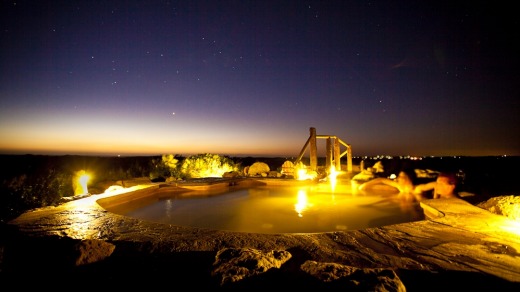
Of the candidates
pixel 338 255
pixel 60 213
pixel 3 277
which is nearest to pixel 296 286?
pixel 338 255

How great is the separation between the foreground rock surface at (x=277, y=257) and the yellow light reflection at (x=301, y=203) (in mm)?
3448

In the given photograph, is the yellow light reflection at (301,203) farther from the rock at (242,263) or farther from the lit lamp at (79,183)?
the lit lamp at (79,183)

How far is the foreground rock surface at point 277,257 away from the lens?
2.09m

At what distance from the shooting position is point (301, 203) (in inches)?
303

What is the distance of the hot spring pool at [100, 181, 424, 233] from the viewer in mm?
5691

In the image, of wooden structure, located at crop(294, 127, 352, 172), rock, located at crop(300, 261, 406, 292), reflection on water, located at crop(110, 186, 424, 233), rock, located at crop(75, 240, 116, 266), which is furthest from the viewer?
wooden structure, located at crop(294, 127, 352, 172)

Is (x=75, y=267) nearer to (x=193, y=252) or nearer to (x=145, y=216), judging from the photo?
(x=193, y=252)

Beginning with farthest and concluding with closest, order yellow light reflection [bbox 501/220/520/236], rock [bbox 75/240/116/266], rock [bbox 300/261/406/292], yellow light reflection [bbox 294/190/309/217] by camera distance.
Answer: yellow light reflection [bbox 294/190/309/217], yellow light reflection [bbox 501/220/520/236], rock [bbox 75/240/116/266], rock [bbox 300/261/406/292]

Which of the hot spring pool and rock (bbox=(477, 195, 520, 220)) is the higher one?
rock (bbox=(477, 195, 520, 220))

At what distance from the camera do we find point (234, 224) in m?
5.84

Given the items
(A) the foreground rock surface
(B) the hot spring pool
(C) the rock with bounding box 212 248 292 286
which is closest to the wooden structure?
(B) the hot spring pool

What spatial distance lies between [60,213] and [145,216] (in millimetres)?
1984

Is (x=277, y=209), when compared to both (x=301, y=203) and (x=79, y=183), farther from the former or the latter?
(x=79, y=183)

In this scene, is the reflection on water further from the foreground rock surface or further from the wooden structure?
the wooden structure
